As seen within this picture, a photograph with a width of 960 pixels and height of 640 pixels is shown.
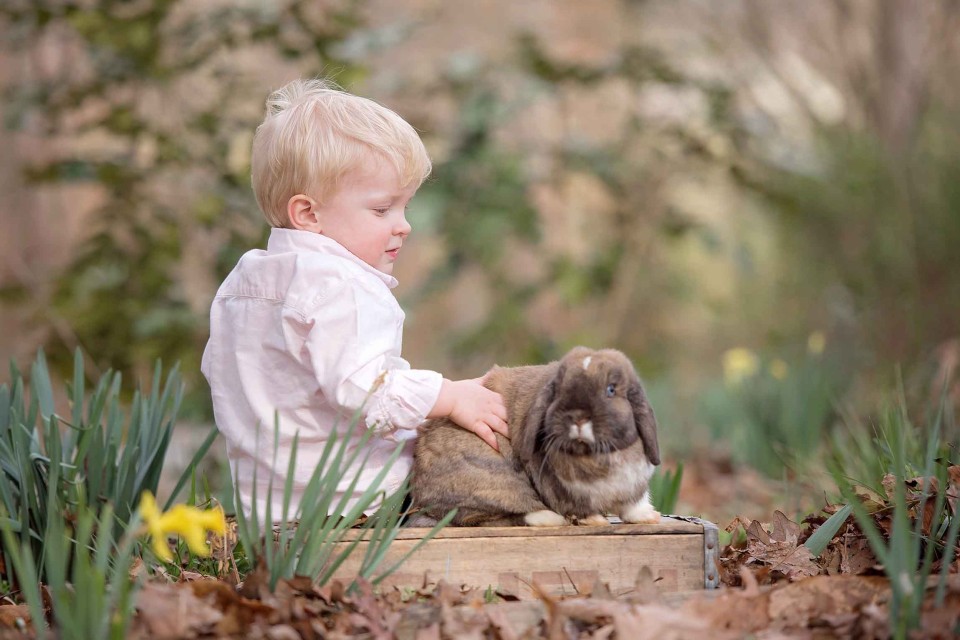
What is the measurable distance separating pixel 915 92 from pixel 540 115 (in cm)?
413

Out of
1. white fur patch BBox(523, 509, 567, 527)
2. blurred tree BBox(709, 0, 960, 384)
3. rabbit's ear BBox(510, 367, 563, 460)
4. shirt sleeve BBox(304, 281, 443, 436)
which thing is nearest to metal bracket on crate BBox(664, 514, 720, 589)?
white fur patch BBox(523, 509, 567, 527)

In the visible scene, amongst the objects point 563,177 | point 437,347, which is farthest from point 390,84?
point 437,347

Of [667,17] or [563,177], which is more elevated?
[667,17]

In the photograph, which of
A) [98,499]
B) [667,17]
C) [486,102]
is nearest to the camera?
[98,499]

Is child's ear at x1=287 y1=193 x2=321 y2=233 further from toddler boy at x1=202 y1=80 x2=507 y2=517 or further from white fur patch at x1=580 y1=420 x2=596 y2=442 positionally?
white fur patch at x1=580 y1=420 x2=596 y2=442

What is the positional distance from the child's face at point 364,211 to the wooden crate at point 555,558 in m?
0.76

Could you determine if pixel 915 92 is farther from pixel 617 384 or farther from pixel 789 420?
pixel 617 384

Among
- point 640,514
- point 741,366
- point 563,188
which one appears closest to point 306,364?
point 640,514

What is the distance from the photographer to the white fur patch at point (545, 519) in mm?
2490

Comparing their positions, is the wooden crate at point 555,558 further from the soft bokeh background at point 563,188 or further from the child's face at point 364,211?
the soft bokeh background at point 563,188

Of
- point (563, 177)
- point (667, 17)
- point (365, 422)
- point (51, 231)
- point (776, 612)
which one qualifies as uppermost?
point (667, 17)

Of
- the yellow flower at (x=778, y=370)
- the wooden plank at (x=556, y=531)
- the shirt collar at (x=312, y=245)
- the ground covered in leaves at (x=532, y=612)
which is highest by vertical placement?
the shirt collar at (x=312, y=245)

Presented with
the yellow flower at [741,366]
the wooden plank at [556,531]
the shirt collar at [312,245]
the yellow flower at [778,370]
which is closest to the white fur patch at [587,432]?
the wooden plank at [556,531]

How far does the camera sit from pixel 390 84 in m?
5.97
